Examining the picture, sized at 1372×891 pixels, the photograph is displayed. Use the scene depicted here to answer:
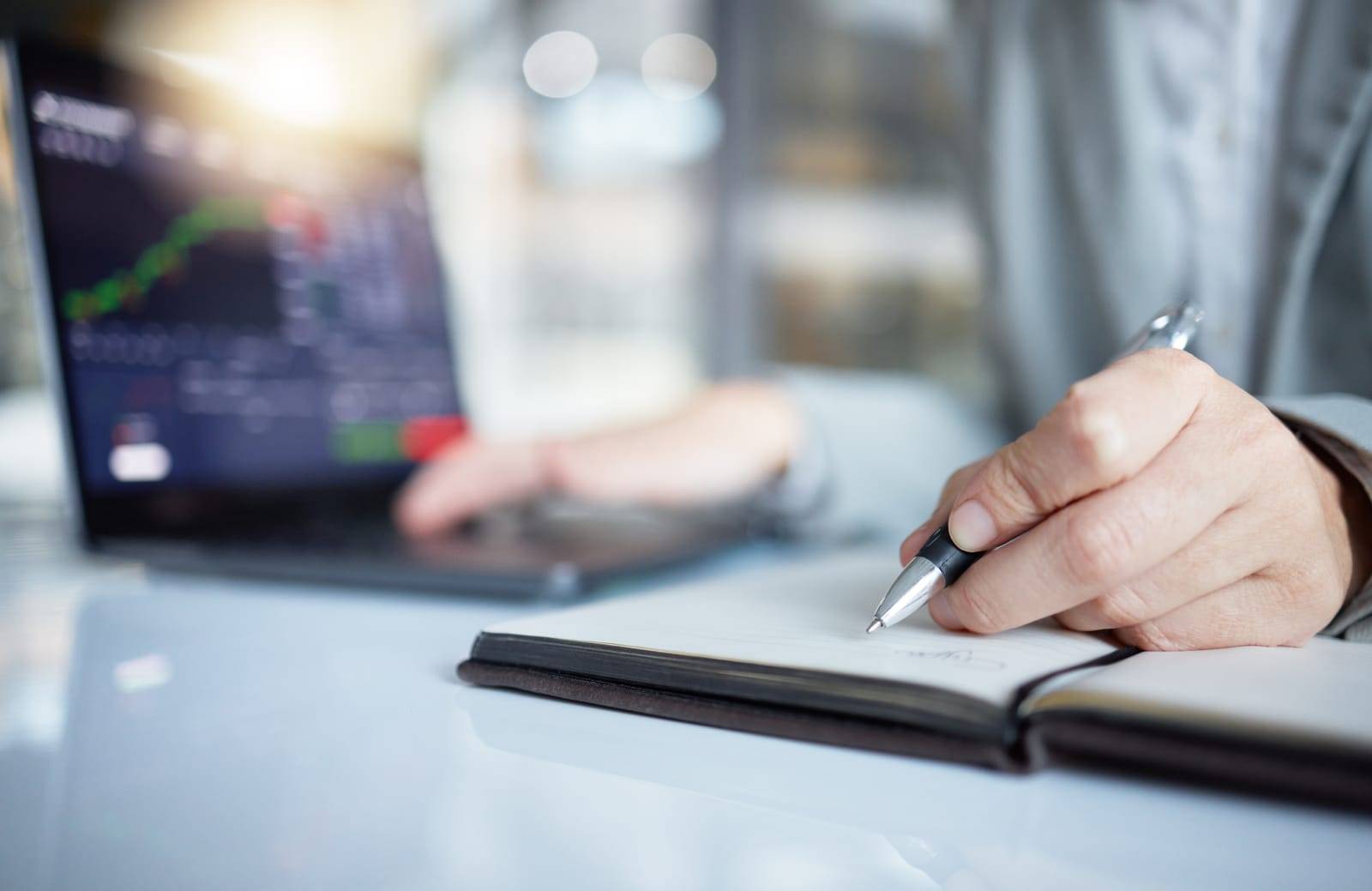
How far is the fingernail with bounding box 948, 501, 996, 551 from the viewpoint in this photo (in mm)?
344

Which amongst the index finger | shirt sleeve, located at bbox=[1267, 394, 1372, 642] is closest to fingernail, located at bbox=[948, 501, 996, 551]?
the index finger

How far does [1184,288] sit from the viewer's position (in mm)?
740

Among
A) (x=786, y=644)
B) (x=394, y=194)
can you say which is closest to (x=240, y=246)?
(x=394, y=194)

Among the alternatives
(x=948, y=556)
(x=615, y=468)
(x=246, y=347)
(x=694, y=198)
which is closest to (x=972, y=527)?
(x=948, y=556)

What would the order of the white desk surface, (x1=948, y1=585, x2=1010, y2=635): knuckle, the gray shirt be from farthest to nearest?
the gray shirt < (x1=948, y1=585, x2=1010, y2=635): knuckle < the white desk surface

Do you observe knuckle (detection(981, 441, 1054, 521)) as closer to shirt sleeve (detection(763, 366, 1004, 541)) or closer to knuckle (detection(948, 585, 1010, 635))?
knuckle (detection(948, 585, 1010, 635))

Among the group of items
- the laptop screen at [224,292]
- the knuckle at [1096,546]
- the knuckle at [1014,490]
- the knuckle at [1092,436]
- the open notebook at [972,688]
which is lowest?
the open notebook at [972,688]

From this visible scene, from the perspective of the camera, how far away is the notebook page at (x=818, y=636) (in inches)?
11.9

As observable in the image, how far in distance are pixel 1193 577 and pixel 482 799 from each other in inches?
10.2

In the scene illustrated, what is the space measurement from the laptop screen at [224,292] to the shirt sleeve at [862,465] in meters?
0.35

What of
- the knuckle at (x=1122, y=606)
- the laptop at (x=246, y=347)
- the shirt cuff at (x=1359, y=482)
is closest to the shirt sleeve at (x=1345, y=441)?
the shirt cuff at (x=1359, y=482)

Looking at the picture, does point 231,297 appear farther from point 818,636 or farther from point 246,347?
point 818,636

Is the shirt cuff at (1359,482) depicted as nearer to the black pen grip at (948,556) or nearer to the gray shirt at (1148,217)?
the gray shirt at (1148,217)

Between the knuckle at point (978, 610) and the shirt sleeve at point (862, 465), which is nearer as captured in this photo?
the knuckle at point (978, 610)
